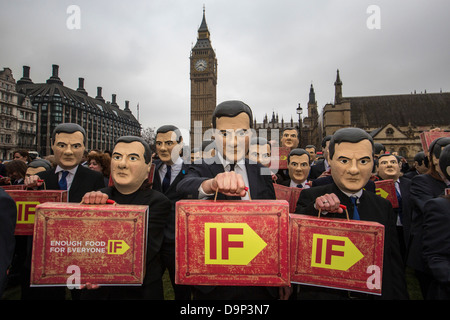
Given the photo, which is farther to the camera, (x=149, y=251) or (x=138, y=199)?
(x=138, y=199)

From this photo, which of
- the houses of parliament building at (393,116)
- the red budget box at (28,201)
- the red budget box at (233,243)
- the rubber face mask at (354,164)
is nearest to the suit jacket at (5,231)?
the red budget box at (28,201)

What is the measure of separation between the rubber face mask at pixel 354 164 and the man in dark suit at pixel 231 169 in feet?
2.03

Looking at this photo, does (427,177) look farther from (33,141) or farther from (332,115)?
(33,141)

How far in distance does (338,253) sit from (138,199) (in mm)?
1743

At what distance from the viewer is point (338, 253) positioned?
5.87ft

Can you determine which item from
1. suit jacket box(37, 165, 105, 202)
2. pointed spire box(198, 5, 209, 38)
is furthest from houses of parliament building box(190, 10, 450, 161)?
pointed spire box(198, 5, 209, 38)

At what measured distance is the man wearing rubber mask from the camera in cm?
223

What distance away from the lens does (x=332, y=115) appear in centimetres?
5125

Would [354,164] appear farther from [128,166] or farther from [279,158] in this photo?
[279,158]

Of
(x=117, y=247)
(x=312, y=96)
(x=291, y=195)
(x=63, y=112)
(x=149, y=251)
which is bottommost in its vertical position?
(x=149, y=251)

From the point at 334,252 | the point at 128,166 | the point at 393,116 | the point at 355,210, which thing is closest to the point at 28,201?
the point at 128,166

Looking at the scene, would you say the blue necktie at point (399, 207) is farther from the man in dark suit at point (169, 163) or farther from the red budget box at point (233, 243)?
the red budget box at point (233, 243)

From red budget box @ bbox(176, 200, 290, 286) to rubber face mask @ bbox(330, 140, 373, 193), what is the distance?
2.63ft

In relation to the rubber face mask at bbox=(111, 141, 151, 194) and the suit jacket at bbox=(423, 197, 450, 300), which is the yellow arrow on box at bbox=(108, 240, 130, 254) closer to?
the rubber face mask at bbox=(111, 141, 151, 194)
